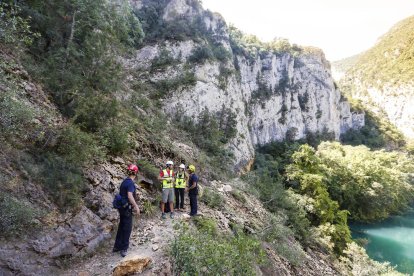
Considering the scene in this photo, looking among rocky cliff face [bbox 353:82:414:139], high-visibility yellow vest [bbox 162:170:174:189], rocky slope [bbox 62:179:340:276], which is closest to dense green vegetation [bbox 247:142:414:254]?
rocky slope [bbox 62:179:340:276]

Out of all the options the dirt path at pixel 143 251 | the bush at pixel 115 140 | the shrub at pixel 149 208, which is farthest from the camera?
the bush at pixel 115 140

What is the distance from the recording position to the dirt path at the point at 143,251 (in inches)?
202

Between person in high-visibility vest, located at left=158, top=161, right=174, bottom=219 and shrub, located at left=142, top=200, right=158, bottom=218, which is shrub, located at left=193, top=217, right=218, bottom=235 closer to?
person in high-visibility vest, located at left=158, top=161, right=174, bottom=219

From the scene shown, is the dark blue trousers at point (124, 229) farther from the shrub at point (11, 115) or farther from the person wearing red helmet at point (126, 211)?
the shrub at point (11, 115)

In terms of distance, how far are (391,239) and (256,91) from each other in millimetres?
27163

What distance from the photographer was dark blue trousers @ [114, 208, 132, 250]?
218 inches

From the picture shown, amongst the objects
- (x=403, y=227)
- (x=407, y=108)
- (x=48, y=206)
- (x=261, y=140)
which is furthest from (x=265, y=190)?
(x=407, y=108)

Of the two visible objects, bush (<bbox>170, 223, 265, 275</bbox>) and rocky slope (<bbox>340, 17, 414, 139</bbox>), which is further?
rocky slope (<bbox>340, 17, 414, 139</bbox>)

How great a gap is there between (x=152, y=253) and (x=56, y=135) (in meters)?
3.42

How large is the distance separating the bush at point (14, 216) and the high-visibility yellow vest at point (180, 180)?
11.7ft

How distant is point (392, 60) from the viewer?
94.3m

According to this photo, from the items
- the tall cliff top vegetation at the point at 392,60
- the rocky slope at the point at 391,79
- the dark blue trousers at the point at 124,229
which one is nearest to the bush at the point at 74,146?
the dark blue trousers at the point at 124,229

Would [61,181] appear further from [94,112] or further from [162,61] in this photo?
[162,61]

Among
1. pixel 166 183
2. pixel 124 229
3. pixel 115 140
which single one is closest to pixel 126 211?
pixel 124 229
